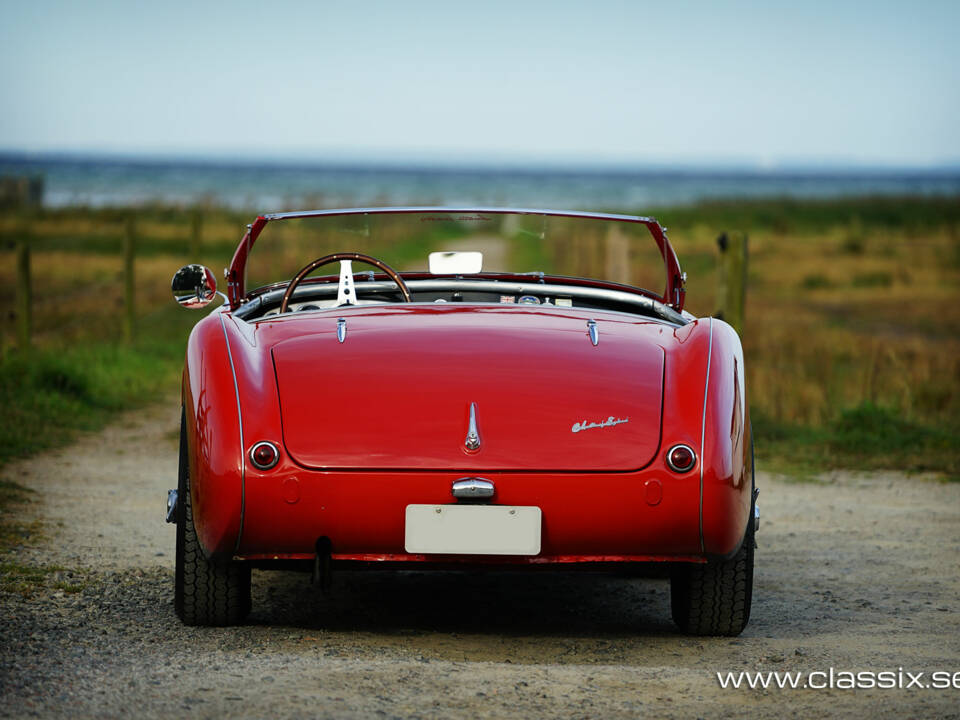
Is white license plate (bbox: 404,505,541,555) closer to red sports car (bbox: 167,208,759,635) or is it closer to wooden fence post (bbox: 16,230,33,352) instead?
red sports car (bbox: 167,208,759,635)

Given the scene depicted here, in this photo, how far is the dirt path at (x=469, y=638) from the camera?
3285mm

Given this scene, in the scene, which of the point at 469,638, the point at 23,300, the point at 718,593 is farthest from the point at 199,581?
the point at 23,300

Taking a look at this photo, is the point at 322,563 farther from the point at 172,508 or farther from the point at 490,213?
the point at 490,213

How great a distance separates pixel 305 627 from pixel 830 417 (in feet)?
19.5

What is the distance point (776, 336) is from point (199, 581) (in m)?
11.5

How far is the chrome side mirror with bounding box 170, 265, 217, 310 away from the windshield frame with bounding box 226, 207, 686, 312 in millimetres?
197

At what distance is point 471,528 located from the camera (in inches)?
144

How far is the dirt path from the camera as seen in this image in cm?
329

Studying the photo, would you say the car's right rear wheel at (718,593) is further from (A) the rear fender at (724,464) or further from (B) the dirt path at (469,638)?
(A) the rear fender at (724,464)

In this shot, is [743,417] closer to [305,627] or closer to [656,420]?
[656,420]

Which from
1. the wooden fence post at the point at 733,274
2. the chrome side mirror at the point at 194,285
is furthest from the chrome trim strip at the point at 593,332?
the wooden fence post at the point at 733,274

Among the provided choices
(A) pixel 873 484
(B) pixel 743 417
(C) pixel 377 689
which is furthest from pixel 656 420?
(A) pixel 873 484

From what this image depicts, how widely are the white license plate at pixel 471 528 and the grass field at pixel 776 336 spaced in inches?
71.8

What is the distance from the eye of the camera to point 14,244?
11305 millimetres
